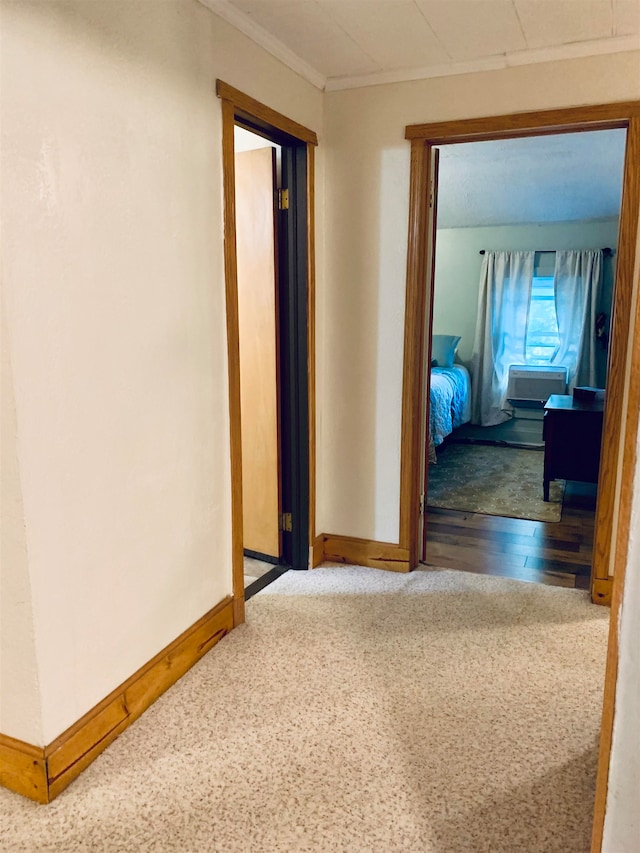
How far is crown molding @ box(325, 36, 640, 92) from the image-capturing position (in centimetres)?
241

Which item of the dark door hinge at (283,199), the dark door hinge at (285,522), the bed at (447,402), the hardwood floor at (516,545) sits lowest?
the hardwood floor at (516,545)

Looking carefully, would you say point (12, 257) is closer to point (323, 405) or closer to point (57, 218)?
point (57, 218)

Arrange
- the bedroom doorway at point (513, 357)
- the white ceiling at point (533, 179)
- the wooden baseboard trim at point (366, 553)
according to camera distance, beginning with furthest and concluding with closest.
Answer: the white ceiling at point (533, 179) < the bedroom doorway at point (513, 357) < the wooden baseboard trim at point (366, 553)

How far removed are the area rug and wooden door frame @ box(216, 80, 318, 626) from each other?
2.01 metres

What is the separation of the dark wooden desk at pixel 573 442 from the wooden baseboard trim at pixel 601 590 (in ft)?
5.35

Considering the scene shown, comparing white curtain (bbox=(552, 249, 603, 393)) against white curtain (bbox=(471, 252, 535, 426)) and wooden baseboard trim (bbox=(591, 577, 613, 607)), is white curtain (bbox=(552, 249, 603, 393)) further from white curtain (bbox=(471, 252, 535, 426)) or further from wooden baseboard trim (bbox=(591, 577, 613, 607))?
wooden baseboard trim (bbox=(591, 577, 613, 607))

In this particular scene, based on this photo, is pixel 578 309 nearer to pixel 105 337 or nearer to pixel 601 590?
pixel 601 590

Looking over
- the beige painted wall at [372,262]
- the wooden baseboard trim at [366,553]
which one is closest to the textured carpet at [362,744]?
the wooden baseboard trim at [366,553]

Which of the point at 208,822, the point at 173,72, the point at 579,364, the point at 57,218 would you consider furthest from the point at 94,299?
the point at 579,364

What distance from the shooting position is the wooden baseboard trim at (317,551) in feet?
10.4

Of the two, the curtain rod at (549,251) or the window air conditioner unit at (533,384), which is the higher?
the curtain rod at (549,251)

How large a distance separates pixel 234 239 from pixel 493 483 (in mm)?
3255

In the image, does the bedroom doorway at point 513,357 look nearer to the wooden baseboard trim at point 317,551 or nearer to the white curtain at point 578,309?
the white curtain at point 578,309

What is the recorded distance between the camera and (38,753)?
5.37ft
